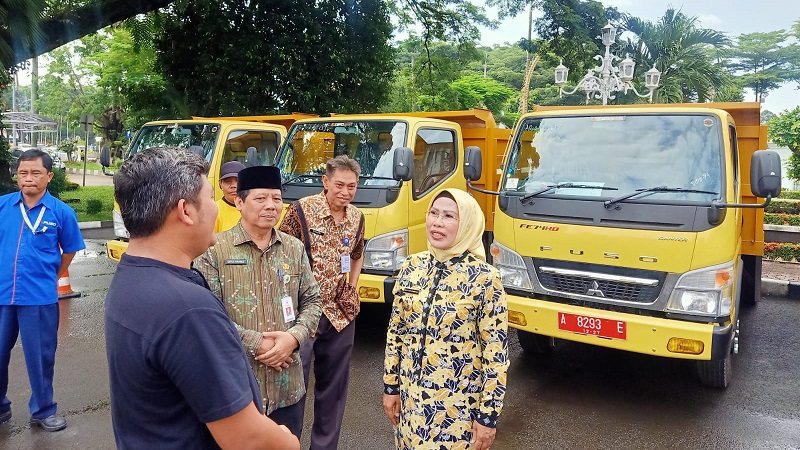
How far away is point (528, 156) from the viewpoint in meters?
4.85

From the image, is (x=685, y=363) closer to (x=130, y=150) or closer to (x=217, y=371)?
(x=217, y=371)

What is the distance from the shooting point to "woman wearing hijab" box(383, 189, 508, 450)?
2299 mm

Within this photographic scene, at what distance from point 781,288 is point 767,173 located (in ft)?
17.0

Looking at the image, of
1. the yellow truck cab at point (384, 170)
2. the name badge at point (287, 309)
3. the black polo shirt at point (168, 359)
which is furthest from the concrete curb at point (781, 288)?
the black polo shirt at point (168, 359)

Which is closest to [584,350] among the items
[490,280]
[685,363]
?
[685,363]

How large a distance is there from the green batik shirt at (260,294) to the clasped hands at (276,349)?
26mm

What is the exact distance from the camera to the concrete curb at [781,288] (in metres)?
7.96

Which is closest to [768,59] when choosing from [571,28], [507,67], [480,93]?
[507,67]

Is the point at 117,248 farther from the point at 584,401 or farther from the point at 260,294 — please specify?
the point at 584,401

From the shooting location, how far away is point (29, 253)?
3705 mm

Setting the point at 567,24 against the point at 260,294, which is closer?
the point at 260,294

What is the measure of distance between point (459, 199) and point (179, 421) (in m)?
1.43

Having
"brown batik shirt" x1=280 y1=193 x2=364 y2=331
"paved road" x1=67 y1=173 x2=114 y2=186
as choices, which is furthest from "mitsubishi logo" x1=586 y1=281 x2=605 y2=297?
"paved road" x1=67 y1=173 x2=114 y2=186

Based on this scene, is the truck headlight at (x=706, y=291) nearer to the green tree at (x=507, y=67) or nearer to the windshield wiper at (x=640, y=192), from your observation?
the windshield wiper at (x=640, y=192)
